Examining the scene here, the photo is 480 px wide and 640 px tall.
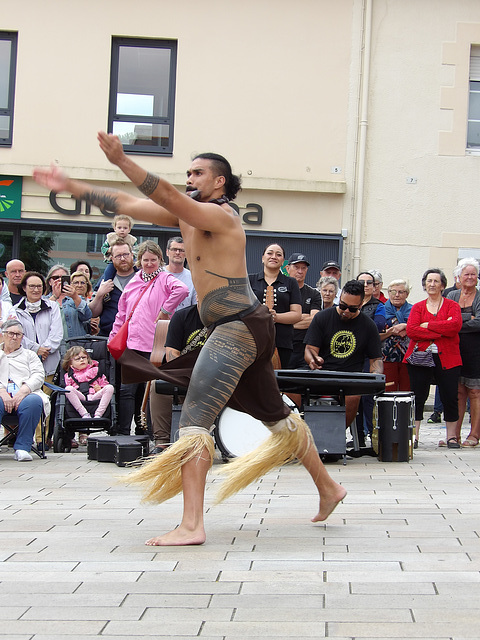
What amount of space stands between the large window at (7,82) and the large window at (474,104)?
8160mm

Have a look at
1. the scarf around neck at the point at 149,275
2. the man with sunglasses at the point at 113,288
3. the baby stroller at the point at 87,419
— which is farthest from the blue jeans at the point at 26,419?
the man with sunglasses at the point at 113,288

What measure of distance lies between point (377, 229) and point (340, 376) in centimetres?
842

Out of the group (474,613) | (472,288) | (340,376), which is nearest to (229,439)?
(340,376)

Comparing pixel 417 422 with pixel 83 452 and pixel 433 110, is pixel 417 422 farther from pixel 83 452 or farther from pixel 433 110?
pixel 433 110

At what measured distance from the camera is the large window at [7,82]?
1653 cm

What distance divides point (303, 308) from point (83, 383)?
260cm

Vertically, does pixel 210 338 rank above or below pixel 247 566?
above

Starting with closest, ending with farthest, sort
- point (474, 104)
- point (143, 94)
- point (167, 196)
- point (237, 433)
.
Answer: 1. point (167, 196)
2. point (237, 433)
3. point (474, 104)
4. point (143, 94)

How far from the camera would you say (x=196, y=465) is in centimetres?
459

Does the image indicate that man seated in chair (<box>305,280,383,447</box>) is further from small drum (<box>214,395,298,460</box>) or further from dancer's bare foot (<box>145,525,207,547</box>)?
dancer's bare foot (<box>145,525,207,547</box>)

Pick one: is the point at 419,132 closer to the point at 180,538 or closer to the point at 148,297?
the point at 148,297

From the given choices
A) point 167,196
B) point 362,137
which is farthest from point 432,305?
point 362,137

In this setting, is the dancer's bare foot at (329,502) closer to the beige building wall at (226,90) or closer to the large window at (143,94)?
the beige building wall at (226,90)

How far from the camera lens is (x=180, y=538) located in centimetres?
454
